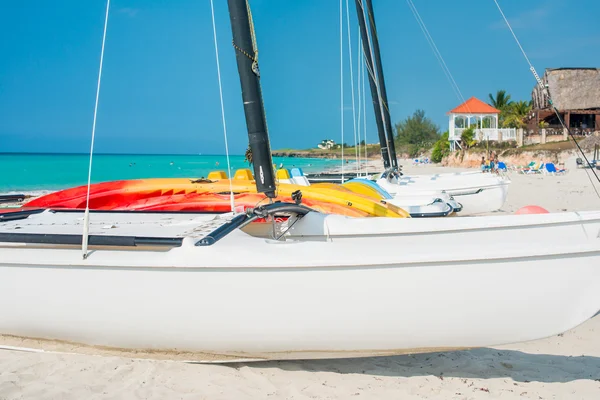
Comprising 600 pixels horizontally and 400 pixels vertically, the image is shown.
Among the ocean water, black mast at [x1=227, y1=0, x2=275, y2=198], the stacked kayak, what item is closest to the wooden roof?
the ocean water

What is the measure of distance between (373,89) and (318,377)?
388 inches

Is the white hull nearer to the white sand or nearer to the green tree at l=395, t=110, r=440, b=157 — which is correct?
the white sand

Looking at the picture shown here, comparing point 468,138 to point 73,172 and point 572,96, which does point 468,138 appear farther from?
point 73,172

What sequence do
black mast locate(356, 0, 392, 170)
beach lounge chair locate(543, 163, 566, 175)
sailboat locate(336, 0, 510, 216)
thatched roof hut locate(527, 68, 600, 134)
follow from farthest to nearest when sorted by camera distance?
1. thatched roof hut locate(527, 68, 600, 134)
2. beach lounge chair locate(543, 163, 566, 175)
3. black mast locate(356, 0, 392, 170)
4. sailboat locate(336, 0, 510, 216)

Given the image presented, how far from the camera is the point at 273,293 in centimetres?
327

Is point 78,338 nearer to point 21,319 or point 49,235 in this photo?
point 21,319

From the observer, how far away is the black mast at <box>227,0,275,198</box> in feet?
13.9

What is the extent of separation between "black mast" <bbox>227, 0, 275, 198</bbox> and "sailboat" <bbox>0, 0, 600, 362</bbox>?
1.99 ft

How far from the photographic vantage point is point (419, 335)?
129 inches

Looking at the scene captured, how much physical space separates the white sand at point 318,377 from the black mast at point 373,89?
27.0ft

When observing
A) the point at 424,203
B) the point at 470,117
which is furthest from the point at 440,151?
the point at 424,203

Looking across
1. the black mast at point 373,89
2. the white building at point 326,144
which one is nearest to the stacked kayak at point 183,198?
the black mast at point 373,89

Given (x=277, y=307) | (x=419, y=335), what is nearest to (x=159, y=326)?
(x=277, y=307)

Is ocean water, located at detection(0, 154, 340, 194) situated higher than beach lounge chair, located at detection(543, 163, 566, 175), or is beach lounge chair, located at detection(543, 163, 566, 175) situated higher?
ocean water, located at detection(0, 154, 340, 194)
